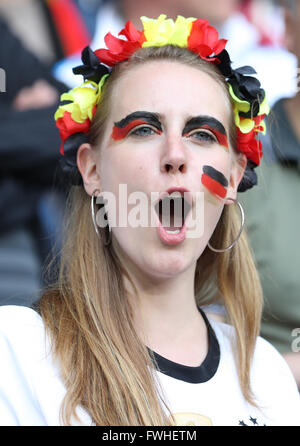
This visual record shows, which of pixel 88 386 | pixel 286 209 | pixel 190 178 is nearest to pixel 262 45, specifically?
pixel 286 209

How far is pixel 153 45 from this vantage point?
2057mm

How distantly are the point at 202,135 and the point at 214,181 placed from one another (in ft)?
0.47

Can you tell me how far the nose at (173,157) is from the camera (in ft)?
6.00

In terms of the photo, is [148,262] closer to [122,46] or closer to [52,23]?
[122,46]

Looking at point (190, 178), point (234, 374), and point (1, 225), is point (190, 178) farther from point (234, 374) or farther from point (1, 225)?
point (1, 225)

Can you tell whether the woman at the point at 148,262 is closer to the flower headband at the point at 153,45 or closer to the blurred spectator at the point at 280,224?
the flower headband at the point at 153,45

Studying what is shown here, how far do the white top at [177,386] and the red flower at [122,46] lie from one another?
0.81 metres

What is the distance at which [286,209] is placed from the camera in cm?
280

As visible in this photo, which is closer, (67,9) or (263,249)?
(263,249)

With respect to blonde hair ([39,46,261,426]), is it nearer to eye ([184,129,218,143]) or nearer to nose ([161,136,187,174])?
eye ([184,129,218,143])

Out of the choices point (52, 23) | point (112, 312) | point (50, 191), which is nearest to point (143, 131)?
point (112, 312)

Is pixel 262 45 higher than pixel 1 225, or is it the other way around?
pixel 262 45
